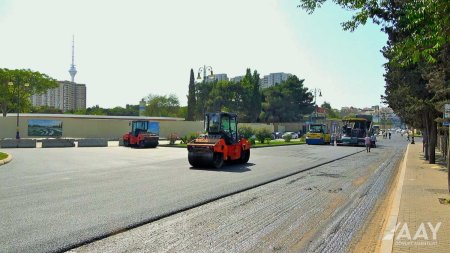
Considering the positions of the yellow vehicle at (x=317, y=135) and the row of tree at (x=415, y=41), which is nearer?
the row of tree at (x=415, y=41)

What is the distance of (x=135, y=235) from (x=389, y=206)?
6.42 meters

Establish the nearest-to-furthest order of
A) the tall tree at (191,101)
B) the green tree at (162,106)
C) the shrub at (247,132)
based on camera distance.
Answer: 1. the shrub at (247,132)
2. the tall tree at (191,101)
3. the green tree at (162,106)

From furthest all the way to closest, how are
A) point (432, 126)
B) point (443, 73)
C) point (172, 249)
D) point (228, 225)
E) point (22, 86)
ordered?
point (22, 86) < point (432, 126) < point (443, 73) < point (228, 225) < point (172, 249)

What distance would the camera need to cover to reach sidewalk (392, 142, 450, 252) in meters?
6.28

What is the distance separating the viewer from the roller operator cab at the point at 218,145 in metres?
18.0

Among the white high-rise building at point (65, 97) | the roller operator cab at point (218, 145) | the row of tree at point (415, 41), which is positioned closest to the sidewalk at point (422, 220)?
the row of tree at point (415, 41)

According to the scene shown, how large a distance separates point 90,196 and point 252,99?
7628cm

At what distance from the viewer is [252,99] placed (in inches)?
3374

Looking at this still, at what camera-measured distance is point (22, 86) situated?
195 ft

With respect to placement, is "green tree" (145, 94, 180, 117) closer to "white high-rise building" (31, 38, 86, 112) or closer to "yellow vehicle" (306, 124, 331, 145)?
"white high-rise building" (31, 38, 86, 112)

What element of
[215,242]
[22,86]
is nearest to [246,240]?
[215,242]

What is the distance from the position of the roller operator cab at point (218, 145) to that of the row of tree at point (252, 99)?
59.7 metres

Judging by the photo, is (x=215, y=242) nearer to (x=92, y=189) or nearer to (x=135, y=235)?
(x=135, y=235)

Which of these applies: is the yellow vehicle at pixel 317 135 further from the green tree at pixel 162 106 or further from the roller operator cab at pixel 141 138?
the green tree at pixel 162 106
